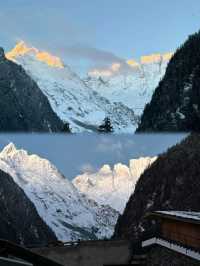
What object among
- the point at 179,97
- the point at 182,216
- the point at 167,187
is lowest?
the point at 167,187

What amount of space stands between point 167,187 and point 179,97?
3144 centimetres

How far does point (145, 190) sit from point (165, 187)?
620cm

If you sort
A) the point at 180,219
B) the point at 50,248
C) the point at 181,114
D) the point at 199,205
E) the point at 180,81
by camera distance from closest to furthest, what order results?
1. the point at 180,219
2. the point at 50,248
3. the point at 199,205
4. the point at 181,114
5. the point at 180,81

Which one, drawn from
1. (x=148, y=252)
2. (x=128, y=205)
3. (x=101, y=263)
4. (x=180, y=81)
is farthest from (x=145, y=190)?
(x=148, y=252)

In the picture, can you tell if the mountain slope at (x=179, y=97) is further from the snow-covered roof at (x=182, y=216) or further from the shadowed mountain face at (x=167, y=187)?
the snow-covered roof at (x=182, y=216)

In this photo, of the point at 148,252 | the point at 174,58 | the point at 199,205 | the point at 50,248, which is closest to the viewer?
the point at 148,252

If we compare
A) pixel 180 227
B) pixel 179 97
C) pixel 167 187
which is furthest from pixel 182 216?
pixel 179 97

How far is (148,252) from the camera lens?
25484mm

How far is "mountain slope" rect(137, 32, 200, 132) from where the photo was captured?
11569cm

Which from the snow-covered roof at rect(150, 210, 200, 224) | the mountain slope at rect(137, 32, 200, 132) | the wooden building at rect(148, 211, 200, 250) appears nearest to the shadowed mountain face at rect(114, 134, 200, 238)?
the mountain slope at rect(137, 32, 200, 132)

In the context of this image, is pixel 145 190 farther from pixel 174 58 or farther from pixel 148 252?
pixel 148 252

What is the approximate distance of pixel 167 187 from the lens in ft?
338

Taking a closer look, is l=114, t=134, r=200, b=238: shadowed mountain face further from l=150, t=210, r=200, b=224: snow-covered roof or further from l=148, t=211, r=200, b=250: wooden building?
l=150, t=210, r=200, b=224: snow-covered roof

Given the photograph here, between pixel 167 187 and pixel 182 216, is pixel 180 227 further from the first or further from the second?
pixel 167 187
